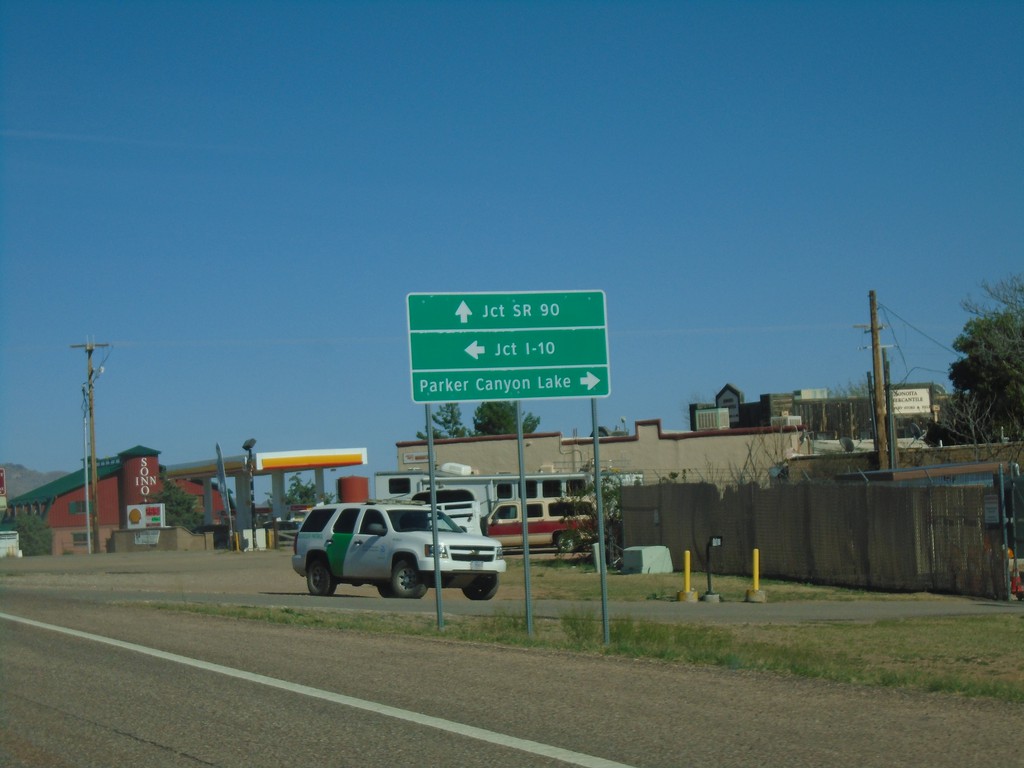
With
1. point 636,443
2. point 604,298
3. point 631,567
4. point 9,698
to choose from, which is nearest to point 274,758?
point 9,698

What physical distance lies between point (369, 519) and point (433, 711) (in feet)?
52.0

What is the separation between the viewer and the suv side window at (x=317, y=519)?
Answer: 81.4ft

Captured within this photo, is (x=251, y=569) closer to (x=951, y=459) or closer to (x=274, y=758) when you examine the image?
(x=951, y=459)

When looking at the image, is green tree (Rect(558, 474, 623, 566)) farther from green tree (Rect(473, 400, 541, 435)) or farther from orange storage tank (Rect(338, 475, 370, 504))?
green tree (Rect(473, 400, 541, 435))

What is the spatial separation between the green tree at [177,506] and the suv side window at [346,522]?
7209 centimetres

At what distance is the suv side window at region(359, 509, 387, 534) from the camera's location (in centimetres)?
2370

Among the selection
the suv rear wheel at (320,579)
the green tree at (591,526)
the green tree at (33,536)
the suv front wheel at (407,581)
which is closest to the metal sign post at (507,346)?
the suv front wheel at (407,581)

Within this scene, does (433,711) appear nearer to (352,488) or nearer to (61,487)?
(352,488)

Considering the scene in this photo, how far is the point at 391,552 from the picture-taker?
915 inches

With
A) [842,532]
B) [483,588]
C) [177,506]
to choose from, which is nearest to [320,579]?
[483,588]

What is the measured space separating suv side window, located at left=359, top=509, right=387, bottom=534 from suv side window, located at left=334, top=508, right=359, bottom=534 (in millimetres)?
239

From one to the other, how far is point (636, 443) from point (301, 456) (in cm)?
1673

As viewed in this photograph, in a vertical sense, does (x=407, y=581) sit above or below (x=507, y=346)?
below

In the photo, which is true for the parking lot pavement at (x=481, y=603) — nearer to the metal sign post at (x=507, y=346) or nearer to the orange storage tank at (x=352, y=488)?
the metal sign post at (x=507, y=346)
